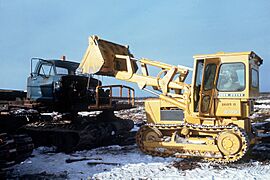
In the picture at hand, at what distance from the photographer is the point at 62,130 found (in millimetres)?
10555

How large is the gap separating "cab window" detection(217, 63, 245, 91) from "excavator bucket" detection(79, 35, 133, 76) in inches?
144

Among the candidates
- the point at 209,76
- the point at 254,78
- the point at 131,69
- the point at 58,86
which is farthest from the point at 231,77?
the point at 58,86

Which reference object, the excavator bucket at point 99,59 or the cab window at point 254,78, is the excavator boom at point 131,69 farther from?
the cab window at point 254,78

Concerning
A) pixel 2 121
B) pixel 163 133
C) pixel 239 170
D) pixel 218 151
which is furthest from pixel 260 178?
pixel 2 121

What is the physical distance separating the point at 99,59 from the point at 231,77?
4.22 m

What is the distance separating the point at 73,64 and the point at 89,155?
4.24 metres

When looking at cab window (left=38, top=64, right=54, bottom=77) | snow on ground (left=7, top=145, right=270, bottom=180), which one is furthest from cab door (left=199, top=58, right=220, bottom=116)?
cab window (left=38, top=64, right=54, bottom=77)

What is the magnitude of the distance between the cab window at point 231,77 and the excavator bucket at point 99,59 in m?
3.65

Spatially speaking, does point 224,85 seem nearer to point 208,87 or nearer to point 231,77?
point 231,77

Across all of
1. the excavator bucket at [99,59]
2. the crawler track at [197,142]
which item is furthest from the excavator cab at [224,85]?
the excavator bucket at [99,59]

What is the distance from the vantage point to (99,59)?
10234 mm

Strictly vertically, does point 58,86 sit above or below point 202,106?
above

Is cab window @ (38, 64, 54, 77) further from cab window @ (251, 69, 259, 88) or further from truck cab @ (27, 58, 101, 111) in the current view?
cab window @ (251, 69, 259, 88)

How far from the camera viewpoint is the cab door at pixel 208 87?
28.8 feet
